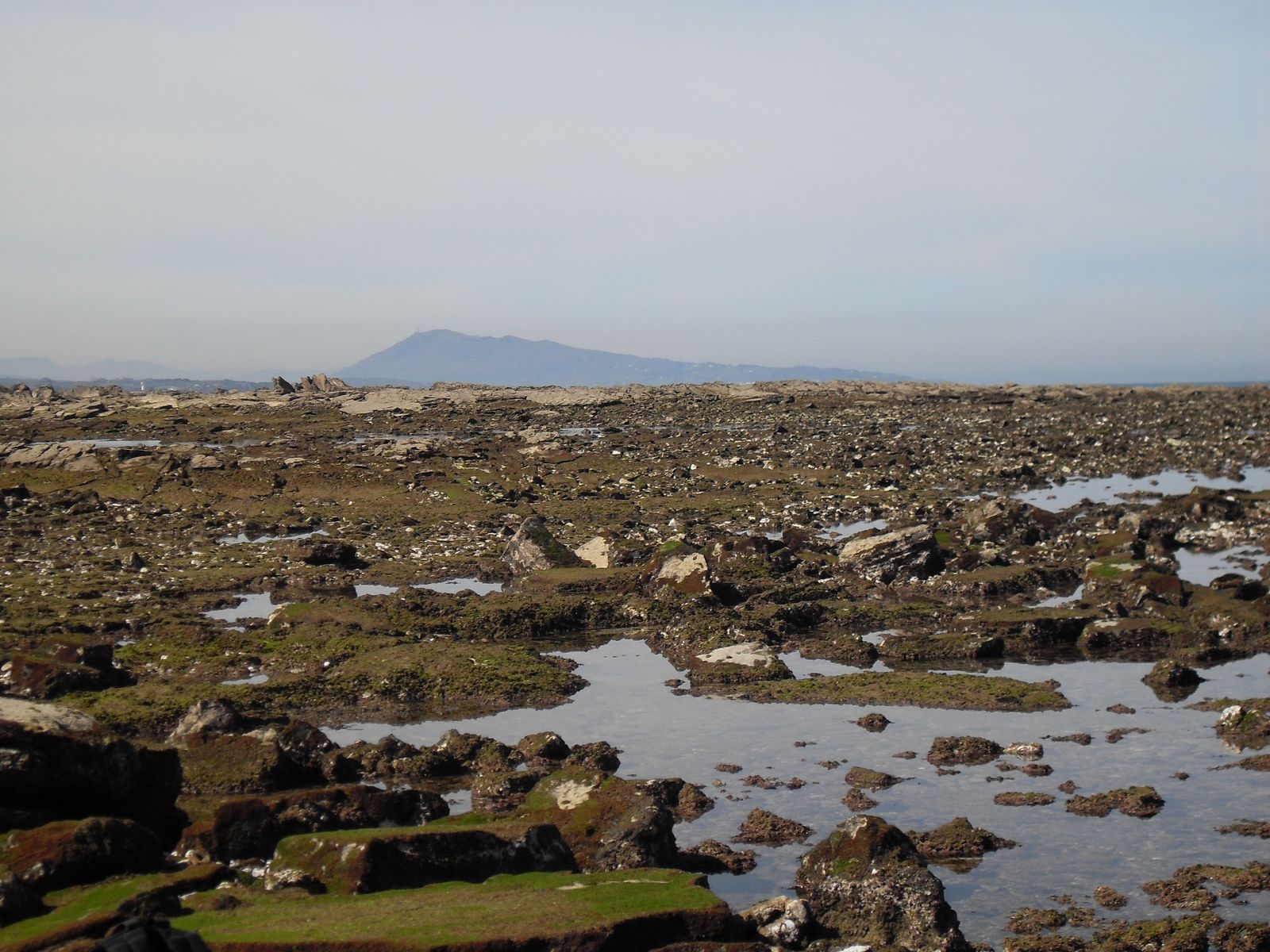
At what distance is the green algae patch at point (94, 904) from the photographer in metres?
13.2

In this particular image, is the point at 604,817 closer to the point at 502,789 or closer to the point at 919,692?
the point at 502,789

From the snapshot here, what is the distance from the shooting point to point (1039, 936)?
14766 millimetres

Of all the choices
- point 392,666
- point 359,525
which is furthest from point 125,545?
point 392,666

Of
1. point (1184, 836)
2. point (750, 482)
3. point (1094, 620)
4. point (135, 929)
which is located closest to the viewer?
point (135, 929)

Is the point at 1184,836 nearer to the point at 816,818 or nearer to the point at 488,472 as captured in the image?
the point at 816,818

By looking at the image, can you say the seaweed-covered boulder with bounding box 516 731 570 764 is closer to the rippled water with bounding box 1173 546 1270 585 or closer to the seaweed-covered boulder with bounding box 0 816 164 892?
the seaweed-covered boulder with bounding box 0 816 164 892

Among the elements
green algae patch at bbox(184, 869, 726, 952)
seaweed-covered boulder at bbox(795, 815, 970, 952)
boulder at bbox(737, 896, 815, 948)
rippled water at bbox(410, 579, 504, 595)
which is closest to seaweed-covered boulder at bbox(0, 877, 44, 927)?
green algae patch at bbox(184, 869, 726, 952)

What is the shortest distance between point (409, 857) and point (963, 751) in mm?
11024

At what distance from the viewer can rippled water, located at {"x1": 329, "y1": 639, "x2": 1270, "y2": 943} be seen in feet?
55.2

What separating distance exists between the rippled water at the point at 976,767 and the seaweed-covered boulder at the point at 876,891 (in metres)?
0.72

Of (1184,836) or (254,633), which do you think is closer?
(1184,836)

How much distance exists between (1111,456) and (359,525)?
143ft

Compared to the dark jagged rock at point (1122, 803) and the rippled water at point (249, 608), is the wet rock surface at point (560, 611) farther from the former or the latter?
the rippled water at point (249, 608)

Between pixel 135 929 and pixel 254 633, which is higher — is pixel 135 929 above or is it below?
above
